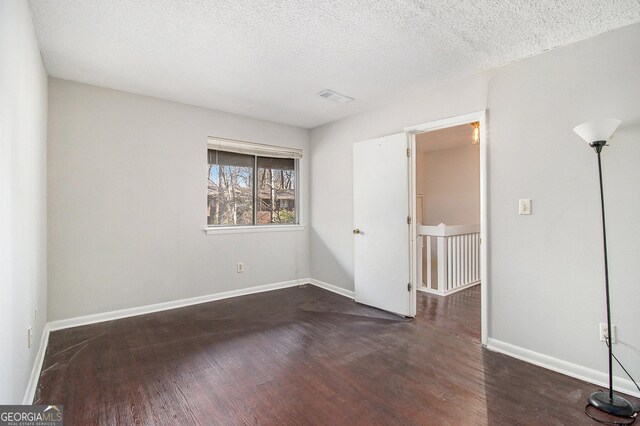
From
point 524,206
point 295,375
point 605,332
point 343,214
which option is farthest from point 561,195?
point 343,214

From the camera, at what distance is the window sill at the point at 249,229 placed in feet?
13.2

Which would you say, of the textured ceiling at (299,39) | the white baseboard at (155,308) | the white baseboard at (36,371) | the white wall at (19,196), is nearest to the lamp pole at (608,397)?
the textured ceiling at (299,39)

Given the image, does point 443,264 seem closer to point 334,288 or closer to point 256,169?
point 334,288

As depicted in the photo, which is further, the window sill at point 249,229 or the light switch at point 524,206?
the window sill at point 249,229

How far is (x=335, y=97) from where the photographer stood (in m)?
3.49

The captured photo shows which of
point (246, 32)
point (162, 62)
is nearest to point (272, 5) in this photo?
point (246, 32)

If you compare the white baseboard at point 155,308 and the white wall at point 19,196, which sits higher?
the white wall at point 19,196

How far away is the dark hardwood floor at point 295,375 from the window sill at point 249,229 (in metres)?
1.06

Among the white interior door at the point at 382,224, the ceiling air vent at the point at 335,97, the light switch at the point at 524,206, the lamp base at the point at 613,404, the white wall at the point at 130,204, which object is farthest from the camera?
the white interior door at the point at 382,224

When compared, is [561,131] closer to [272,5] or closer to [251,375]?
[272,5]

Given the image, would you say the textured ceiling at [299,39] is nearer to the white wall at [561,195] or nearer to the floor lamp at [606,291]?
the white wall at [561,195]

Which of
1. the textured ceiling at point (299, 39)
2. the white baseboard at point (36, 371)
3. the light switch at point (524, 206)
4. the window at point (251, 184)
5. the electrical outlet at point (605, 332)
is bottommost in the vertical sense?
the white baseboard at point (36, 371)

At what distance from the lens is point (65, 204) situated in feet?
10.1

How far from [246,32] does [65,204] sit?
2.47m
